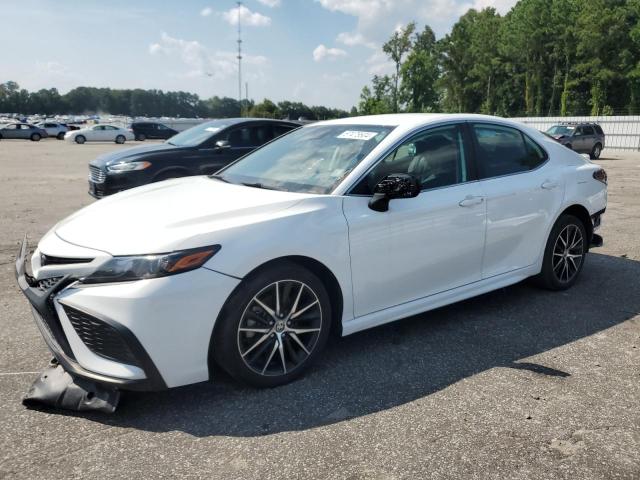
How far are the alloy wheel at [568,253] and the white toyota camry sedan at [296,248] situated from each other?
5 centimetres

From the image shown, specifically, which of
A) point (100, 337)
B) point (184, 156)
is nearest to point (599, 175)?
point (100, 337)

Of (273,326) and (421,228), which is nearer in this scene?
(273,326)

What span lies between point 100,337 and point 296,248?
118 cm

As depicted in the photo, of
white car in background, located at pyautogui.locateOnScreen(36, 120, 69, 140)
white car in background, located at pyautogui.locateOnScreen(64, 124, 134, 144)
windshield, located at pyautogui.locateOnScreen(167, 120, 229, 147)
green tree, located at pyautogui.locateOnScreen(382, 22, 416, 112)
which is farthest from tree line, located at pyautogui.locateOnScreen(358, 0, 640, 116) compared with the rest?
windshield, located at pyautogui.locateOnScreen(167, 120, 229, 147)

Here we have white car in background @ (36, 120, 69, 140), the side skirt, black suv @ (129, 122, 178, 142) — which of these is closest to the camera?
the side skirt

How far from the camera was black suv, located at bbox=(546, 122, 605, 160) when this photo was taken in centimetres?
2584

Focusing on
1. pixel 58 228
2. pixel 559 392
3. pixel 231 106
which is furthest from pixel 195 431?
pixel 231 106

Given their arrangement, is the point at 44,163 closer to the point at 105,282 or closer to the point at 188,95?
the point at 105,282

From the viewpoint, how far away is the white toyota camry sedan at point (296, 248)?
290 cm

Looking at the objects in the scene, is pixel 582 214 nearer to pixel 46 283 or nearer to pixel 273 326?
pixel 273 326

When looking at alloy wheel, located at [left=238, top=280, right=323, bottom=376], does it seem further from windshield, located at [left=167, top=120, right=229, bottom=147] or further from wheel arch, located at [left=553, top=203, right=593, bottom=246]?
windshield, located at [left=167, top=120, right=229, bottom=147]

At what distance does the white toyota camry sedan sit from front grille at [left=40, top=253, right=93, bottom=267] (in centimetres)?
1

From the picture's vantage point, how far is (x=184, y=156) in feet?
29.3

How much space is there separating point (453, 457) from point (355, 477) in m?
0.51
